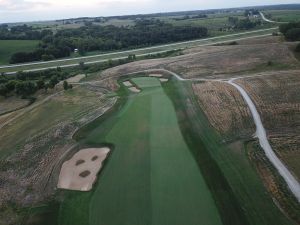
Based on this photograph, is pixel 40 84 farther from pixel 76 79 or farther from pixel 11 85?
pixel 76 79

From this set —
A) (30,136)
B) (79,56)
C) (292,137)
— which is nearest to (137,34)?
(79,56)

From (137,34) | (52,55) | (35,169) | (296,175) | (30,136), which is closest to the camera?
(296,175)

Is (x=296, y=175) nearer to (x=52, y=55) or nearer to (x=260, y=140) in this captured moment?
(x=260, y=140)

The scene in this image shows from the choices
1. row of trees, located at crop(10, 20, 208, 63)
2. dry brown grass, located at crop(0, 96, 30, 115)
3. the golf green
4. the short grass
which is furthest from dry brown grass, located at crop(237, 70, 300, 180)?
row of trees, located at crop(10, 20, 208, 63)

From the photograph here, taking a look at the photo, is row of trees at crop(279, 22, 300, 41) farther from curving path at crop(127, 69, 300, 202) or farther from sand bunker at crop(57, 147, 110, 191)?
sand bunker at crop(57, 147, 110, 191)

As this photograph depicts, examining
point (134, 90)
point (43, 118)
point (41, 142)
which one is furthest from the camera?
point (134, 90)

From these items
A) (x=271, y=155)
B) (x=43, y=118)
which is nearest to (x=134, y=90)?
(x=43, y=118)
